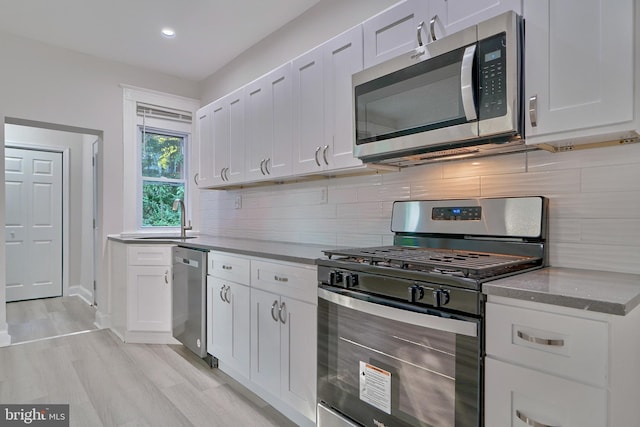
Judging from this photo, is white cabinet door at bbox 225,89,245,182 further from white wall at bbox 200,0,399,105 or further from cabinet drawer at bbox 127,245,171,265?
cabinet drawer at bbox 127,245,171,265

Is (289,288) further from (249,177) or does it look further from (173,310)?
(173,310)

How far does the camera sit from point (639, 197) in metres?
1.33

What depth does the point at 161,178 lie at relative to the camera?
4.09 m

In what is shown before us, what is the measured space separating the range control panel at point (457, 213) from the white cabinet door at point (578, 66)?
0.45m

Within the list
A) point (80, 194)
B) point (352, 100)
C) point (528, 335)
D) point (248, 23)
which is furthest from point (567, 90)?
point (80, 194)

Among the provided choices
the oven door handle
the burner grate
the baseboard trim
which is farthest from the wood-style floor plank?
the baseboard trim

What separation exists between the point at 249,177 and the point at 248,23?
132 cm

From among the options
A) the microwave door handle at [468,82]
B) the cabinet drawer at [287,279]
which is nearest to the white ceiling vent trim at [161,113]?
the cabinet drawer at [287,279]

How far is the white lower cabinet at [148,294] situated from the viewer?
3.15m

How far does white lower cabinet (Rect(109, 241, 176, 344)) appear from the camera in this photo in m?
3.15

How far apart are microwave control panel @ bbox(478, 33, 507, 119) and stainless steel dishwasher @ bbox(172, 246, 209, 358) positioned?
6.85ft

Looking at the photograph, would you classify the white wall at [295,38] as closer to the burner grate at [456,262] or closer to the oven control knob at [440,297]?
the burner grate at [456,262]

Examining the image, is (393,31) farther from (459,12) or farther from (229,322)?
(229,322)

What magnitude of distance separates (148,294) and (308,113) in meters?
2.20
